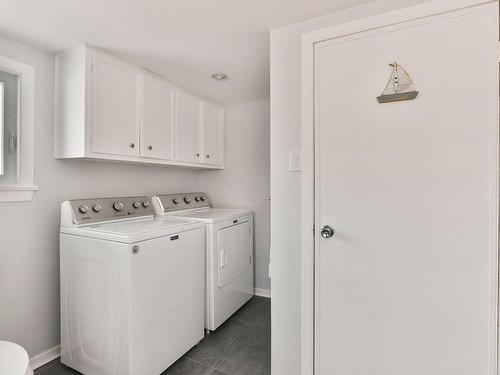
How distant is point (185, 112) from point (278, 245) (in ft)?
5.30

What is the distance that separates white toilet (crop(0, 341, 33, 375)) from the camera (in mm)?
932

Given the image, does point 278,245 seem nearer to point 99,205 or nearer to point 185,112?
point 99,205

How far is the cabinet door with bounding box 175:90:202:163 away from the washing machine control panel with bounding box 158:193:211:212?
39 cm

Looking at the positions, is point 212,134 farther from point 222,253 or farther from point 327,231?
point 327,231

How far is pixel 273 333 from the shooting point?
157cm

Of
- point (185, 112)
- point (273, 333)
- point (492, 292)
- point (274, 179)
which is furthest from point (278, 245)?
point (185, 112)

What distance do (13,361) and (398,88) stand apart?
76.8 inches

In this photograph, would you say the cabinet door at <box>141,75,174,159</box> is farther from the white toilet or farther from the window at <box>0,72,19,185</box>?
the white toilet

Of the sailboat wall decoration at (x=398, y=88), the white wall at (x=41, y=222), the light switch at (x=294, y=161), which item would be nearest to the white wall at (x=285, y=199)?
the light switch at (x=294, y=161)

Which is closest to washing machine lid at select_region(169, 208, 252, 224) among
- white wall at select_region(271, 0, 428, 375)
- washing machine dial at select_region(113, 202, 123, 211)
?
washing machine dial at select_region(113, 202, 123, 211)

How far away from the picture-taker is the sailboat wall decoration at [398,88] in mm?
1152

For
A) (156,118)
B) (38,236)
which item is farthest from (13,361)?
(156,118)

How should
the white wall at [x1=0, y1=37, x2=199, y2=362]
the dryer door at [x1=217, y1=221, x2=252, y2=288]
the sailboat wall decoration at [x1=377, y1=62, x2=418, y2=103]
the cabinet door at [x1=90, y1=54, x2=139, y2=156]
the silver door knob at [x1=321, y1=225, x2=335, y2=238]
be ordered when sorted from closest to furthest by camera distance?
the sailboat wall decoration at [x1=377, y1=62, x2=418, y2=103], the silver door knob at [x1=321, y1=225, x2=335, y2=238], the white wall at [x1=0, y1=37, x2=199, y2=362], the cabinet door at [x1=90, y1=54, x2=139, y2=156], the dryer door at [x1=217, y1=221, x2=252, y2=288]

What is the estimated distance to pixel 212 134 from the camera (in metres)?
Answer: 2.86
